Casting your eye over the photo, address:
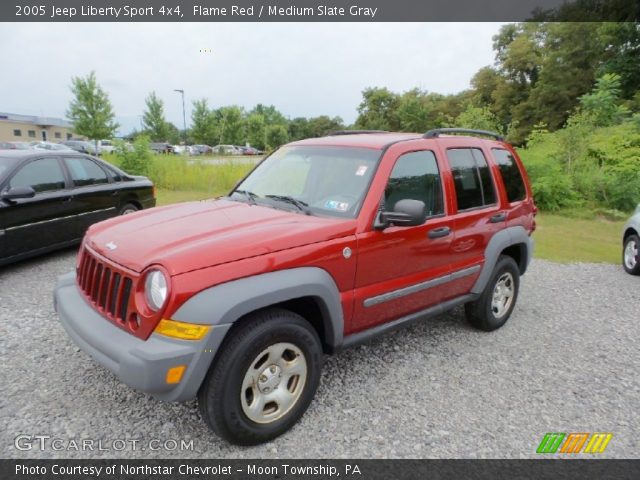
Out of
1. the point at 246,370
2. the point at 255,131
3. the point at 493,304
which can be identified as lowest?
the point at 493,304

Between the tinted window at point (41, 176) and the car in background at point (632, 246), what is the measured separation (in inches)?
356

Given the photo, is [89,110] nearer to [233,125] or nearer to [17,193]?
[233,125]

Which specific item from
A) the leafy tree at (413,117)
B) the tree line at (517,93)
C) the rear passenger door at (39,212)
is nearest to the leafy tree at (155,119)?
the tree line at (517,93)

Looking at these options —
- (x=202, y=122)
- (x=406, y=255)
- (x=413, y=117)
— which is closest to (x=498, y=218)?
(x=406, y=255)

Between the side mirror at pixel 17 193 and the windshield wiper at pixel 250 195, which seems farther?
the side mirror at pixel 17 193

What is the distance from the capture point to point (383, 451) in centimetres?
276

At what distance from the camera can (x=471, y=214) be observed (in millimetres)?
3953

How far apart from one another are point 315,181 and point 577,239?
844cm

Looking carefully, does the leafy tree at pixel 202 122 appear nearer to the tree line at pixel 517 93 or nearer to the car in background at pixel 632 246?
the tree line at pixel 517 93

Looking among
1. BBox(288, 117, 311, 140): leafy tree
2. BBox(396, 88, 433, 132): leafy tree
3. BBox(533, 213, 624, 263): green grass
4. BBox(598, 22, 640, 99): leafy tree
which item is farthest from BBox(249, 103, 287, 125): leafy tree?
BBox(533, 213, 624, 263): green grass

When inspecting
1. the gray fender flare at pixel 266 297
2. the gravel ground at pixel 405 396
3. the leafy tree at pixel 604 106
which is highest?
the leafy tree at pixel 604 106

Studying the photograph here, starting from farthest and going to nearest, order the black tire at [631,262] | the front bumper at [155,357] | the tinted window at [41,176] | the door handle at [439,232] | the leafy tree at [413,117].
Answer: the leafy tree at [413,117]
the black tire at [631,262]
the tinted window at [41,176]
the door handle at [439,232]
the front bumper at [155,357]

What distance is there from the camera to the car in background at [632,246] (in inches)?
274

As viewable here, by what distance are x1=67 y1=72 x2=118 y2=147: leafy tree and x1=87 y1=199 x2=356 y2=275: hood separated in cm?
3425
